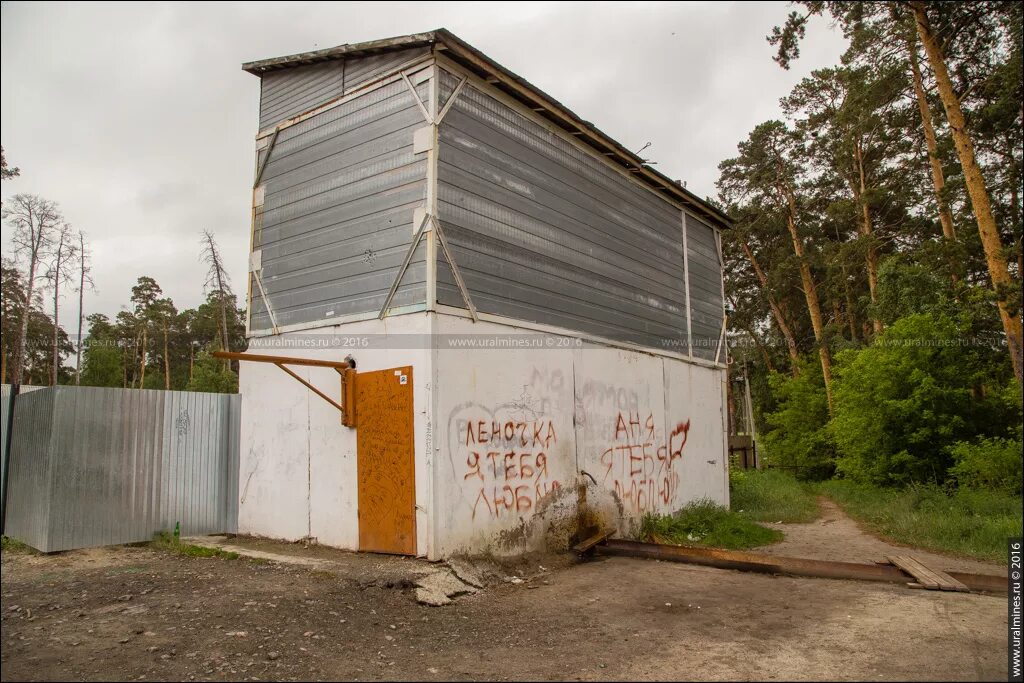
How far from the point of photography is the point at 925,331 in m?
14.8

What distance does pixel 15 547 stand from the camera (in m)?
9.03

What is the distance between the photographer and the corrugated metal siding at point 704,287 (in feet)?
48.9

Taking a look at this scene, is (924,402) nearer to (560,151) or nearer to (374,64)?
(560,151)

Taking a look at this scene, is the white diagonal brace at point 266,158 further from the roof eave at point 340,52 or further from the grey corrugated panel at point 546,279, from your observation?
the grey corrugated panel at point 546,279

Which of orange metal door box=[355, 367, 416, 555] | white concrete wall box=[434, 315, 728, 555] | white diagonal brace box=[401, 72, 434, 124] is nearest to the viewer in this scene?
orange metal door box=[355, 367, 416, 555]

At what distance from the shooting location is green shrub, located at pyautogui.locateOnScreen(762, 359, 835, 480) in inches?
1014

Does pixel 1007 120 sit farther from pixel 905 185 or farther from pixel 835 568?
pixel 835 568

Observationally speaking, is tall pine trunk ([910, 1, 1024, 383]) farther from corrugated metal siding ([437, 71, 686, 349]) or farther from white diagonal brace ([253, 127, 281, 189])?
white diagonal brace ([253, 127, 281, 189])

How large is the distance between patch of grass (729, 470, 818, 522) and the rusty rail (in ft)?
19.8

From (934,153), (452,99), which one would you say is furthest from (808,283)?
(452,99)

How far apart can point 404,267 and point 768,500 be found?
12422 mm

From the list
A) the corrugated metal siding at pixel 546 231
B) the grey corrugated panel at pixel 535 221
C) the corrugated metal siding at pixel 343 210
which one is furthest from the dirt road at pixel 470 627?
the grey corrugated panel at pixel 535 221

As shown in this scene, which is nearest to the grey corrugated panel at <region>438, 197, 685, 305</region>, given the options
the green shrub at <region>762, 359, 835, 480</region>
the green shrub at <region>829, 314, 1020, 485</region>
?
the green shrub at <region>829, 314, 1020, 485</region>

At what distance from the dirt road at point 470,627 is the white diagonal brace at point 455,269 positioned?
3340mm
